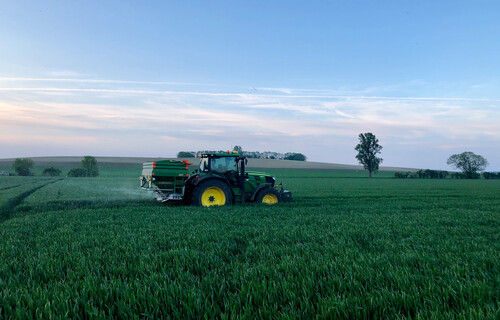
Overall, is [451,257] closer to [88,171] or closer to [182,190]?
[182,190]

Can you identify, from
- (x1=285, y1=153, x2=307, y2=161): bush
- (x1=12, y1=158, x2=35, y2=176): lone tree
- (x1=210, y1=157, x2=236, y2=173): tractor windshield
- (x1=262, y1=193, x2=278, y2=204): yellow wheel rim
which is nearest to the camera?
(x1=210, y1=157, x2=236, y2=173): tractor windshield

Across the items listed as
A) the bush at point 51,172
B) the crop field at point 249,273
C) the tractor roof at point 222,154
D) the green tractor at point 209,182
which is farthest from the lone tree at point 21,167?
the crop field at point 249,273

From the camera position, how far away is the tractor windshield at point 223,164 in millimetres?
15508

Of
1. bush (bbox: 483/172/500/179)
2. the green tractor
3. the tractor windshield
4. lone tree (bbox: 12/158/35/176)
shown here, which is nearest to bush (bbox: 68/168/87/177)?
lone tree (bbox: 12/158/35/176)

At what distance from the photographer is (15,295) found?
4.20 m

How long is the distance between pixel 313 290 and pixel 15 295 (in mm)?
3733

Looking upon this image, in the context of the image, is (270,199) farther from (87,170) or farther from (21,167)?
(21,167)

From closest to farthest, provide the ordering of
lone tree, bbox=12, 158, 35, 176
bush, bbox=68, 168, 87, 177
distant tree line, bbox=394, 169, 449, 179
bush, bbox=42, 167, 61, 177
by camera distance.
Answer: bush, bbox=68, 168, 87, 177 < bush, bbox=42, 167, 61, 177 < lone tree, bbox=12, 158, 35, 176 < distant tree line, bbox=394, 169, 449, 179

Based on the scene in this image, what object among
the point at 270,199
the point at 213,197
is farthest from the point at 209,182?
the point at 270,199

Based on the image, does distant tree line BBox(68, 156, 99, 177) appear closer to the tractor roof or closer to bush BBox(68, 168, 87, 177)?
bush BBox(68, 168, 87, 177)

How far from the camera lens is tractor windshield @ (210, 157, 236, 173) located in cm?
1551

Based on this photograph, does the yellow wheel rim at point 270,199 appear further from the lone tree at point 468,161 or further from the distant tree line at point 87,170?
the lone tree at point 468,161

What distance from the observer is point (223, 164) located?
51.1ft

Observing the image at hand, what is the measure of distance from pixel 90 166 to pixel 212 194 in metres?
61.0
